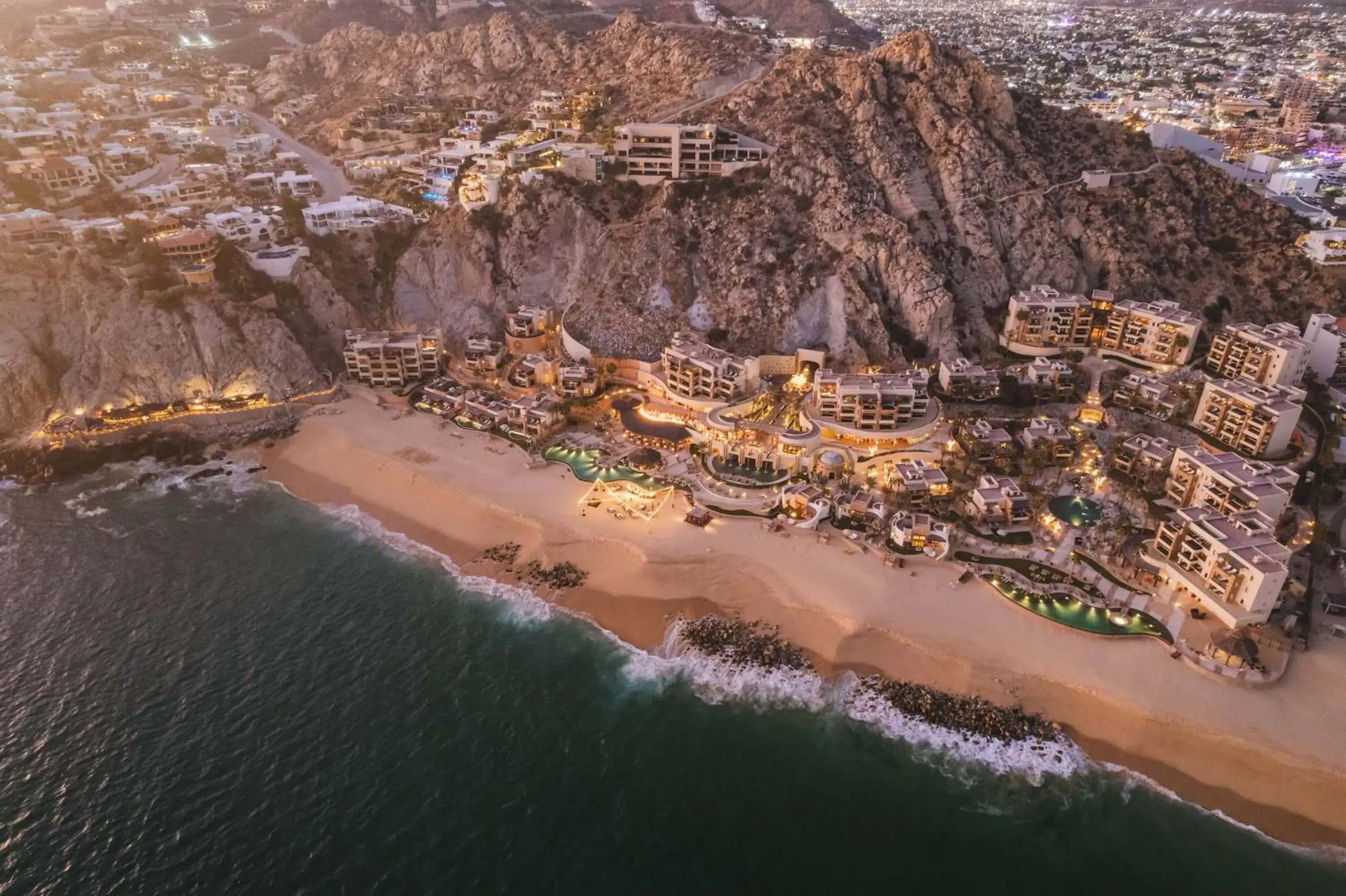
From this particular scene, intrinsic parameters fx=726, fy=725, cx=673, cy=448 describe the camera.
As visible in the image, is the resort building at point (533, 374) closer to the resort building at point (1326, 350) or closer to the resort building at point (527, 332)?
the resort building at point (527, 332)

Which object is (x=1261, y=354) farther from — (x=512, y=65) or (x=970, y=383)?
(x=512, y=65)

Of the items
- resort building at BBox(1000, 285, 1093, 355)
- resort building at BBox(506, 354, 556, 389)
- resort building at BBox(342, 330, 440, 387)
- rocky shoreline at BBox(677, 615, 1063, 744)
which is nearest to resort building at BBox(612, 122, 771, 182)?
resort building at BBox(506, 354, 556, 389)

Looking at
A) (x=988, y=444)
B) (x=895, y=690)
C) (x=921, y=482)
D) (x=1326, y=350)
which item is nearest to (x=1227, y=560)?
(x=988, y=444)

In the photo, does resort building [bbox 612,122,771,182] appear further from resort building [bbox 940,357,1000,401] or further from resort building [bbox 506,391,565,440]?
resort building [bbox 940,357,1000,401]

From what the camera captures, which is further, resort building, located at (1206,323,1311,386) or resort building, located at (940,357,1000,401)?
resort building, located at (940,357,1000,401)

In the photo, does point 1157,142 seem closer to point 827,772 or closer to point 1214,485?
point 1214,485

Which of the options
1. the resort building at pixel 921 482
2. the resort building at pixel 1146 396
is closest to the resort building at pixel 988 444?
the resort building at pixel 921 482
